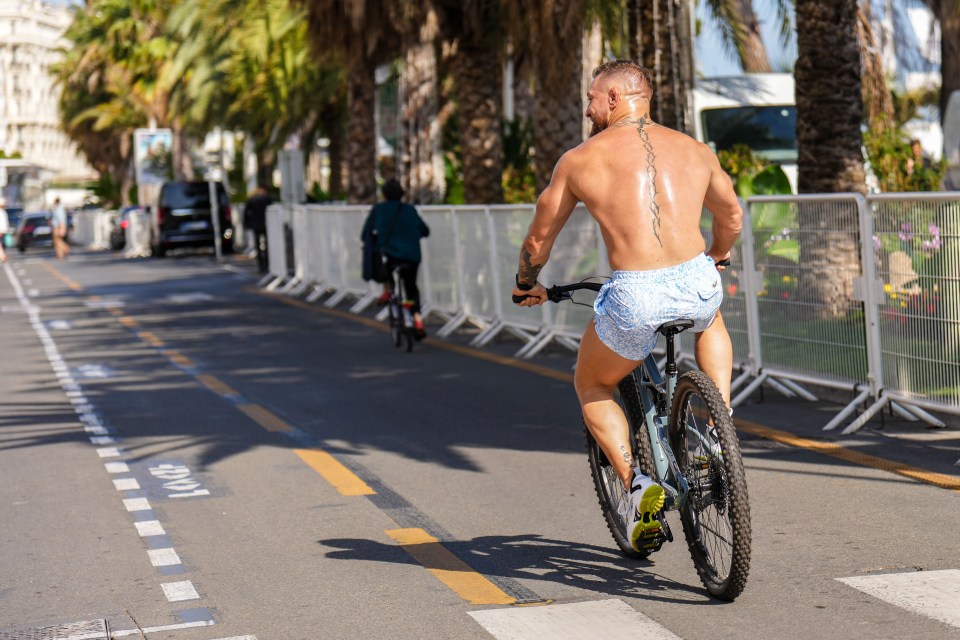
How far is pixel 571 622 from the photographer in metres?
5.40

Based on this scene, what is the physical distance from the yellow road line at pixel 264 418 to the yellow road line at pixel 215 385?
89cm

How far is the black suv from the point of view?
45438 mm

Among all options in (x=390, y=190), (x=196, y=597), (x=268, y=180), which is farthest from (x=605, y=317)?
(x=268, y=180)

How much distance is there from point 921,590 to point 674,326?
127 cm

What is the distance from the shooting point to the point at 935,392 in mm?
9086

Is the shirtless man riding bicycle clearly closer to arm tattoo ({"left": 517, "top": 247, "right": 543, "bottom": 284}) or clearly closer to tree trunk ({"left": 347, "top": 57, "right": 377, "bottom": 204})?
arm tattoo ({"left": 517, "top": 247, "right": 543, "bottom": 284})

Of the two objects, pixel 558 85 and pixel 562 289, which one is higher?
pixel 558 85

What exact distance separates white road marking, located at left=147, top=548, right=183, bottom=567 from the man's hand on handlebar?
1.90 metres

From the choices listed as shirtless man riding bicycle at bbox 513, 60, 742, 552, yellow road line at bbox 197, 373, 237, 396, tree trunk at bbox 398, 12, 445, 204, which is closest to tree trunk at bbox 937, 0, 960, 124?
tree trunk at bbox 398, 12, 445, 204

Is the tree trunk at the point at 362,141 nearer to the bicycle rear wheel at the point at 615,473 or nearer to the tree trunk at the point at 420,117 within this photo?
the tree trunk at the point at 420,117

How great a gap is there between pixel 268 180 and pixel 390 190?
1541 inches

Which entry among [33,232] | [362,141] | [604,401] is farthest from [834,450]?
[33,232]

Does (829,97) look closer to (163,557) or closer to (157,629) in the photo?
(163,557)

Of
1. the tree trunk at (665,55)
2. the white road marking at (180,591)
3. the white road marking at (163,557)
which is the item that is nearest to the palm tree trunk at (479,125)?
the tree trunk at (665,55)
